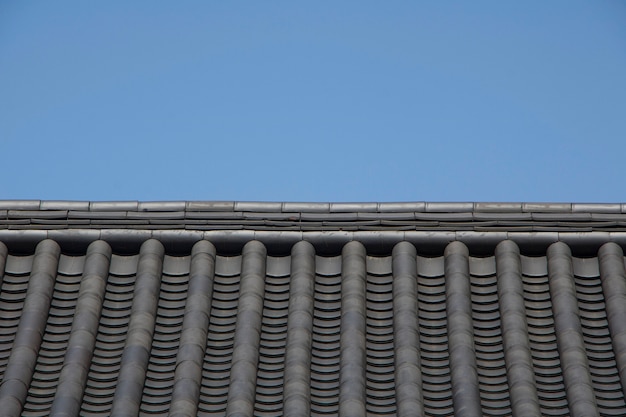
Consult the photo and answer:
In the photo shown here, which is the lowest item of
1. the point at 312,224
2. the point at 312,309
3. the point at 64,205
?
the point at 312,309

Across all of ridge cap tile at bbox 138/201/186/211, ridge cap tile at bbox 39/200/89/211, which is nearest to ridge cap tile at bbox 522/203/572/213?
ridge cap tile at bbox 138/201/186/211

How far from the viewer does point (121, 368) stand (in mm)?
9000

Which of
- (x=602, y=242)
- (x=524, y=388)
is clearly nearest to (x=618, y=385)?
(x=524, y=388)

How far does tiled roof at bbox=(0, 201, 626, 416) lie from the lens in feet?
28.9

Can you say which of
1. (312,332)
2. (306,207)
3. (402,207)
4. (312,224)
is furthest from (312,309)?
(402,207)

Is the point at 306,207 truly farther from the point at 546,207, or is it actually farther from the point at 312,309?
the point at 546,207

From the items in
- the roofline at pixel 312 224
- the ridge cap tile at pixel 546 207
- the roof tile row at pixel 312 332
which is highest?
the ridge cap tile at pixel 546 207

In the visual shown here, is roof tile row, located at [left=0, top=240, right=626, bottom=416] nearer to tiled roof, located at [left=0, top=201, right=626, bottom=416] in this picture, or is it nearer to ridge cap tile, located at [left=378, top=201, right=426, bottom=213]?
tiled roof, located at [left=0, top=201, right=626, bottom=416]

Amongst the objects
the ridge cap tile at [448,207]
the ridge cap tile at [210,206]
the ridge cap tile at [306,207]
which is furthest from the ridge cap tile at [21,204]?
the ridge cap tile at [448,207]

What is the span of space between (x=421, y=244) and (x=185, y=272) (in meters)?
2.01

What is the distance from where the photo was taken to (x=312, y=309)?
382 inches

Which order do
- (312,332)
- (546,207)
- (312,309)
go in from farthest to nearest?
(546,207), (312,309), (312,332)

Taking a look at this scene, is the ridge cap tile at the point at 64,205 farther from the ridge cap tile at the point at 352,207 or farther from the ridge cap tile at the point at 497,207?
the ridge cap tile at the point at 497,207

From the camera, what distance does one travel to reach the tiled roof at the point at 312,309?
8.81m
